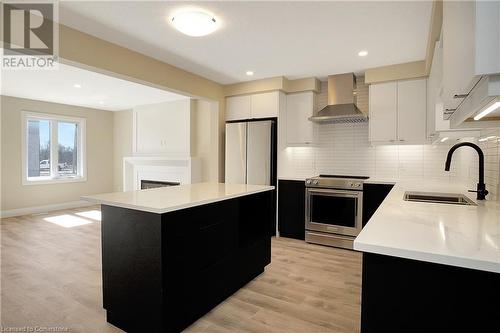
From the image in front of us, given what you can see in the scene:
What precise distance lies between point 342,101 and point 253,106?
1418 mm

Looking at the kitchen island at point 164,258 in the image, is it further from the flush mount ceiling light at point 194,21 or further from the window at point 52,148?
the window at point 52,148

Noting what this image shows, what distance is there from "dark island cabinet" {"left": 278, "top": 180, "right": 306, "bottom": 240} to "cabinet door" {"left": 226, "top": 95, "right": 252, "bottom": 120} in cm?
132

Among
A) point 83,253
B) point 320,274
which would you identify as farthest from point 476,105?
point 83,253

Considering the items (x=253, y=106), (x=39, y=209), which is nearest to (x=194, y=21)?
(x=253, y=106)

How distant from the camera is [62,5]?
2254mm

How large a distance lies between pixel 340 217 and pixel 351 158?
1.00 meters

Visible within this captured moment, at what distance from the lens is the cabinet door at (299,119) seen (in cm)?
430

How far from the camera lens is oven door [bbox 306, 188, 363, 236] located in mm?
3744

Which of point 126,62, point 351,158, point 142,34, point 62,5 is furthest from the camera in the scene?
point 351,158

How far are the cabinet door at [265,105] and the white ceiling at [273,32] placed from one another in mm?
617

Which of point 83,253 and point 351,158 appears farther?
point 351,158

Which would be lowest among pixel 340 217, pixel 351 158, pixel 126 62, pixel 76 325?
pixel 76 325

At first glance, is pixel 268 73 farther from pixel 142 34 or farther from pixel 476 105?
pixel 476 105

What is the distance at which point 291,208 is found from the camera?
4.29 metres
